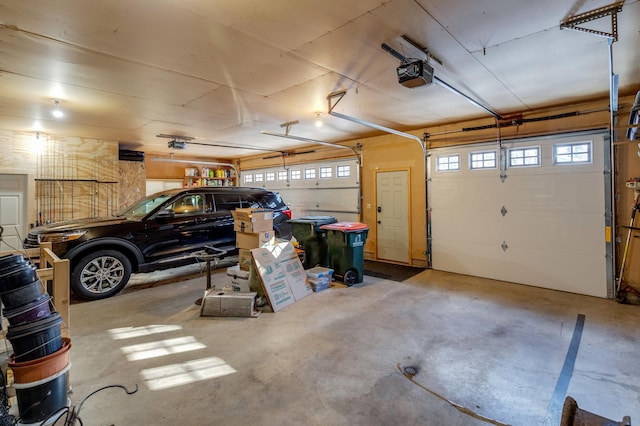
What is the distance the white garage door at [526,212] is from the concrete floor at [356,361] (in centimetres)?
64

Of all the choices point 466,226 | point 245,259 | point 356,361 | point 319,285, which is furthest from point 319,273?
point 466,226

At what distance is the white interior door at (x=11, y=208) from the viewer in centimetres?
571

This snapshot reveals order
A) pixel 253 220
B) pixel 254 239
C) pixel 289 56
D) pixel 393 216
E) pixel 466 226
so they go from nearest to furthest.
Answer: pixel 289 56, pixel 253 220, pixel 254 239, pixel 466 226, pixel 393 216

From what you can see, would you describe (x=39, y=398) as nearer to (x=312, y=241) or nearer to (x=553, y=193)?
(x=312, y=241)

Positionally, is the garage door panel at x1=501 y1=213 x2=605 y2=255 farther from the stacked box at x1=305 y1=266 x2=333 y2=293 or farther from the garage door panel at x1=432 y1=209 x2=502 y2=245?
the stacked box at x1=305 y1=266 x2=333 y2=293

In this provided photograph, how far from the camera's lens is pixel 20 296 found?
6.34 feet

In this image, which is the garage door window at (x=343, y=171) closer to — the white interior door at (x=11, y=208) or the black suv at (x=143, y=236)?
the black suv at (x=143, y=236)

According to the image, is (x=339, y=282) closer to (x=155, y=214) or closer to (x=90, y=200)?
(x=155, y=214)

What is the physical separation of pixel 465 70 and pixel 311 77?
1.63 m

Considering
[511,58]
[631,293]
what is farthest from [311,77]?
[631,293]

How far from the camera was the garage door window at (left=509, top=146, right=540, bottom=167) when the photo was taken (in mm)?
4785

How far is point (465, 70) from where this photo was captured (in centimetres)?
325

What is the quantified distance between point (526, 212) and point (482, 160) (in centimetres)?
111

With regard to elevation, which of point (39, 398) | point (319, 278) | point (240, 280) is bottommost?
point (39, 398)
